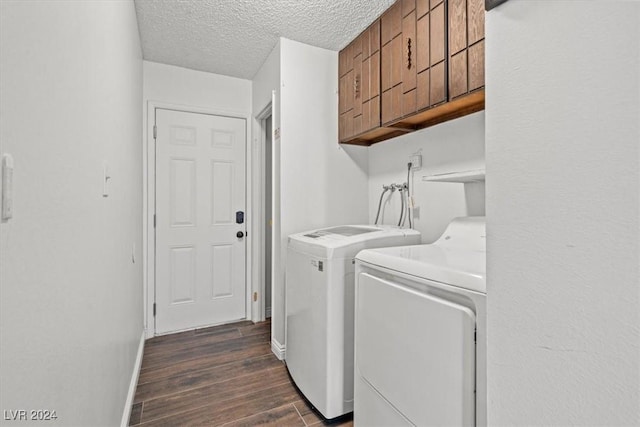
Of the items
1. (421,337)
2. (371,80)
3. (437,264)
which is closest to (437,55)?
(371,80)

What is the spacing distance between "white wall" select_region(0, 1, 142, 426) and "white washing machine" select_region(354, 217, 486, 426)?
972mm

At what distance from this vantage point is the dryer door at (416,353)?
0.91 metres

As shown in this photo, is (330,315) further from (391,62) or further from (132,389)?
(391,62)

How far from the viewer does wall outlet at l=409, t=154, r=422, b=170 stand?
212cm

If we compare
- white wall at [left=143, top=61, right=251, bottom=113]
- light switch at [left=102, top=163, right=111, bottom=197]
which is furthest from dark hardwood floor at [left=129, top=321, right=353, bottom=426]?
white wall at [left=143, top=61, right=251, bottom=113]

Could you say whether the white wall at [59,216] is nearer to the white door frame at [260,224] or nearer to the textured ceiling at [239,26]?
the textured ceiling at [239,26]

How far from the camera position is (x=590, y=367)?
437mm

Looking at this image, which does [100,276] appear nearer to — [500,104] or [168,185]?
[500,104]

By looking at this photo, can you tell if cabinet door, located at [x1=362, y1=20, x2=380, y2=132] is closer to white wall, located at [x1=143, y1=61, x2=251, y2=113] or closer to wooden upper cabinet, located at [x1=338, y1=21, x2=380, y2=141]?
wooden upper cabinet, located at [x1=338, y1=21, x2=380, y2=141]

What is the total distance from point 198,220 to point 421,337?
2.45 meters

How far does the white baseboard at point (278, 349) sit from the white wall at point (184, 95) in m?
0.76

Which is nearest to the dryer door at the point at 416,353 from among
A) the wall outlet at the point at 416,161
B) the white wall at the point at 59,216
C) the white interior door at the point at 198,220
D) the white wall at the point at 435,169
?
the white wall at the point at 435,169

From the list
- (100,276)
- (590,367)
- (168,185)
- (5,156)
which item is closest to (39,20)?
(5,156)

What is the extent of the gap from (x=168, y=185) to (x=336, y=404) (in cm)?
229
